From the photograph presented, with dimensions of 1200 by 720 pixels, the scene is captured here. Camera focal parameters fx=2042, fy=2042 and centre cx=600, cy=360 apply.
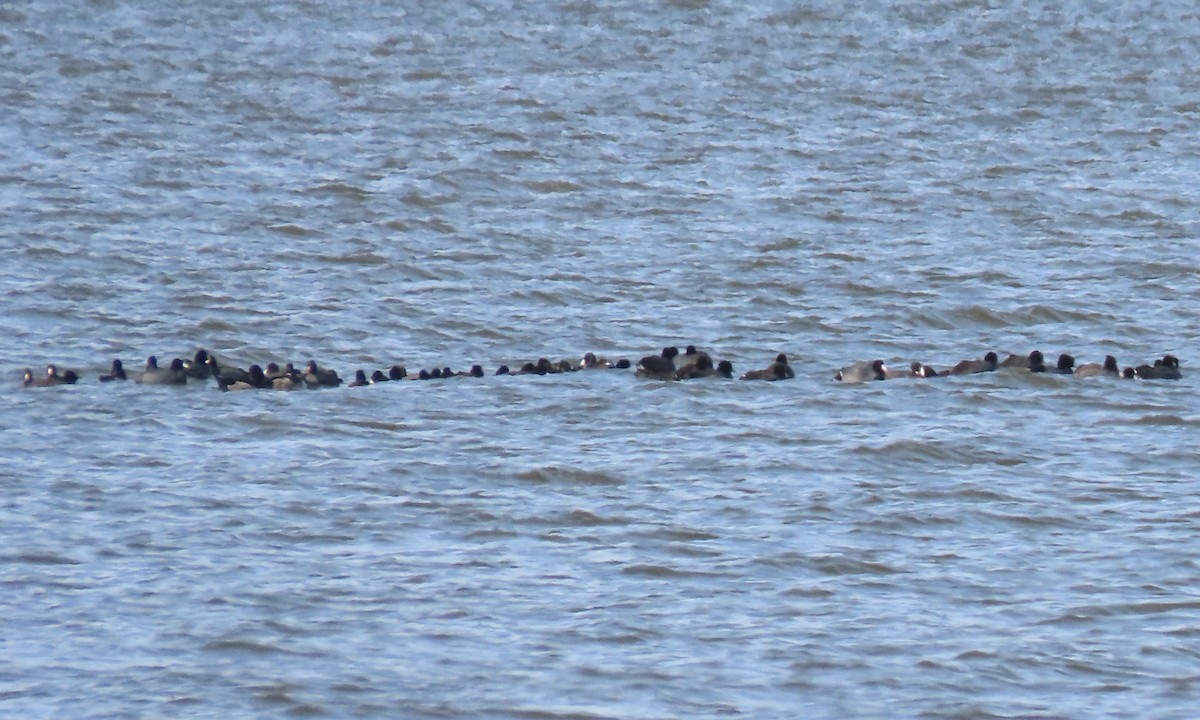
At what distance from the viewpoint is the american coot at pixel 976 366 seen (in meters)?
18.8

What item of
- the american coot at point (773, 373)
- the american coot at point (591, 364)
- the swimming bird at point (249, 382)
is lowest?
the swimming bird at point (249, 382)

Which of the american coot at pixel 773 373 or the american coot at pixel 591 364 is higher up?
the american coot at pixel 591 364

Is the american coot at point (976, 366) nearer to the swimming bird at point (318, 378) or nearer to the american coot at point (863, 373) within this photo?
the american coot at point (863, 373)

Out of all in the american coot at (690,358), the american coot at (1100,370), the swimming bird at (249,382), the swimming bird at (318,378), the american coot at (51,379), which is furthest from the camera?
the american coot at (1100,370)

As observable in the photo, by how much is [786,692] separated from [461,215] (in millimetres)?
15011

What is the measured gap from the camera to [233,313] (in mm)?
20609

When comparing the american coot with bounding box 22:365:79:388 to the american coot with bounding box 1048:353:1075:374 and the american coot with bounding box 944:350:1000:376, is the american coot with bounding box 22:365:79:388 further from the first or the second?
the american coot with bounding box 1048:353:1075:374

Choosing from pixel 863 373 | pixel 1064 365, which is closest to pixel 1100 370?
pixel 1064 365

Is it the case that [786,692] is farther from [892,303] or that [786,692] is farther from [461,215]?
[461,215]

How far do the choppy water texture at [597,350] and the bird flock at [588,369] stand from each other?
0.26 meters

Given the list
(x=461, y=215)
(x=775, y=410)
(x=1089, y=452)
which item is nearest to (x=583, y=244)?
(x=461, y=215)

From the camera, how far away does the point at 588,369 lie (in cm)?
1869

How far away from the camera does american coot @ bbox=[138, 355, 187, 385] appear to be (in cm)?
1781

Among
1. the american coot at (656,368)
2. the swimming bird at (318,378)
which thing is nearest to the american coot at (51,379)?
the swimming bird at (318,378)
